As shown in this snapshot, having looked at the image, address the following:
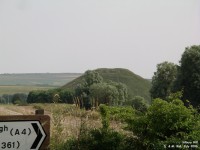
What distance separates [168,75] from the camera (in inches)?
2410

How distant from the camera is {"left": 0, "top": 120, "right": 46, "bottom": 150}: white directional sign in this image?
14.5 feet

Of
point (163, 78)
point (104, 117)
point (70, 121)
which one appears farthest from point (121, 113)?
point (163, 78)

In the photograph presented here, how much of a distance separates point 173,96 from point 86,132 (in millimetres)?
1785

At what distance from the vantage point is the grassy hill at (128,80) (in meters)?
142

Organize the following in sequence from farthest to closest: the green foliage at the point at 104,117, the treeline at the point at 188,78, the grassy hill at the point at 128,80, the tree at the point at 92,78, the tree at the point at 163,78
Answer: the grassy hill at the point at 128,80 < the tree at the point at 92,78 < the tree at the point at 163,78 < the treeline at the point at 188,78 < the green foliage at the point at 104,117

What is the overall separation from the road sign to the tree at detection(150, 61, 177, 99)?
5336 centimetres

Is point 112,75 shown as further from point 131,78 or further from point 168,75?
point 168,75

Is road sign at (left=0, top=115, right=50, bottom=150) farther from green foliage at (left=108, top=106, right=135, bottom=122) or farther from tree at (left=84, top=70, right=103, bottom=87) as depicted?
tree at (left=84, top=70, right=103, bottom=87)

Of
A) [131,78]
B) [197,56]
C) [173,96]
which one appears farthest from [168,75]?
[131,78]

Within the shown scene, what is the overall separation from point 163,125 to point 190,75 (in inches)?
1780

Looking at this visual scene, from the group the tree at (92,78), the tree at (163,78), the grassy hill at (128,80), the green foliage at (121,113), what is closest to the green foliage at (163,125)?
the green foliage at (121,113)

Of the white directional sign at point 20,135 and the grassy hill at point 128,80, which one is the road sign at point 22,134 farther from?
the grassy hill at point 128,80

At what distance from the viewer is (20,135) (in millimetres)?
4438

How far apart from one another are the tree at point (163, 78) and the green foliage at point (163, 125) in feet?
169
